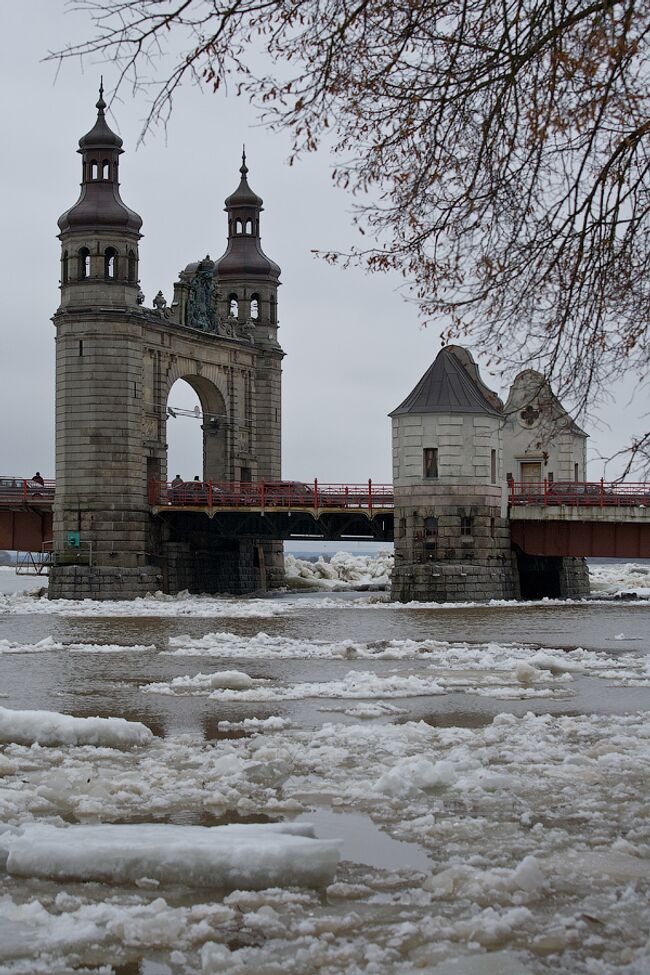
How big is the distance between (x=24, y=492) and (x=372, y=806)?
48.7 metres

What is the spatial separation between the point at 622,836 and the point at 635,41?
17.5 feet

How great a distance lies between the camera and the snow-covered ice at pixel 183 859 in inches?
335

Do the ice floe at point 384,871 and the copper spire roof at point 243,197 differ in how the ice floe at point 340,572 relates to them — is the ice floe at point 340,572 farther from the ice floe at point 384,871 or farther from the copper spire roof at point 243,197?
the ice floe at point 384,871

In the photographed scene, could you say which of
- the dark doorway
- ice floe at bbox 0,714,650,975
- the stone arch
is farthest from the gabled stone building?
ice floe at bbox 0,714,650,975

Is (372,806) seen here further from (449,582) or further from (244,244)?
(244,244)

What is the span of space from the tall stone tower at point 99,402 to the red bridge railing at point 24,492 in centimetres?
326

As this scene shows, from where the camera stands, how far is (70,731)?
1347cm

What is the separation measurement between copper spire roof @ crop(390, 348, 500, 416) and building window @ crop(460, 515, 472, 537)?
144 inches

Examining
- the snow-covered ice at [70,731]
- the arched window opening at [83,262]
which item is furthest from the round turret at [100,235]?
the snow-covered ice at [70,731]

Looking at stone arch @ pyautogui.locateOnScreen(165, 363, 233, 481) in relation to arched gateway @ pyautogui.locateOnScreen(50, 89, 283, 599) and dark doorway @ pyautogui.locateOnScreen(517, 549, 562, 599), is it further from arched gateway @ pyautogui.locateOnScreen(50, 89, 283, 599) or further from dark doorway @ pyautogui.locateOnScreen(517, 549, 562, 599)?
dark doorway @ pyautogui.locateOnScreen(517, 549, 562, 599)

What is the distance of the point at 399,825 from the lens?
9.98 meters

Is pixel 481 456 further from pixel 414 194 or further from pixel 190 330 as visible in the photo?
pixel 414 194

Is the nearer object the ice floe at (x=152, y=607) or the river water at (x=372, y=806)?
the river water at (x=372, y=806)

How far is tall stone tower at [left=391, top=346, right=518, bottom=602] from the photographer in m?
48.2
